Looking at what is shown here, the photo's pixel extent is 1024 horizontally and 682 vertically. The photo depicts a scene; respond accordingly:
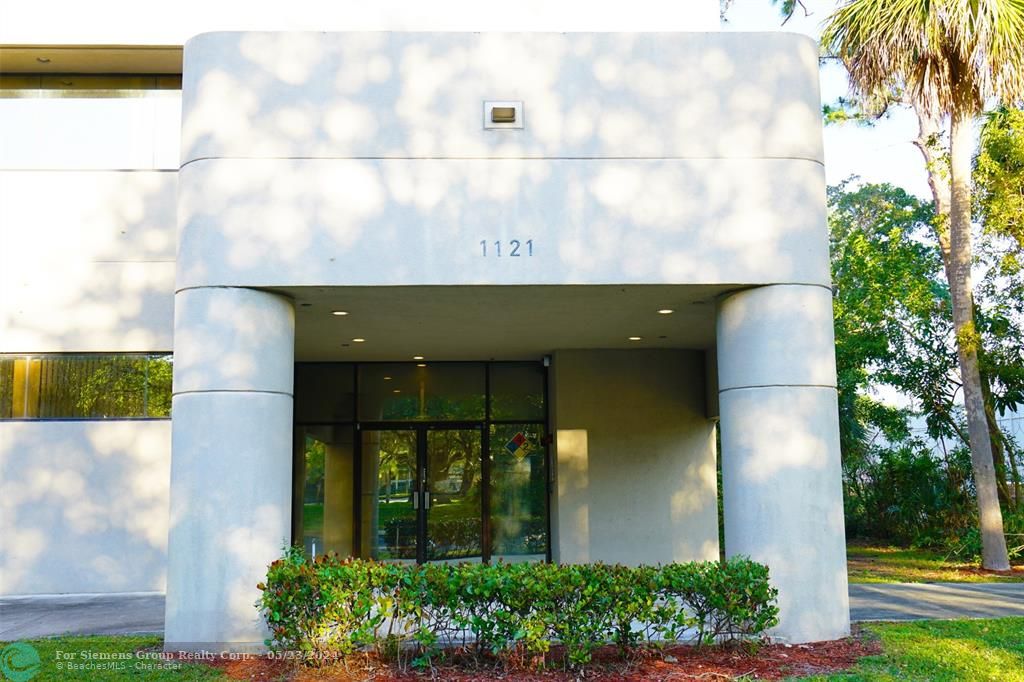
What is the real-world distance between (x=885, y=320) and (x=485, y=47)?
11.7 metres

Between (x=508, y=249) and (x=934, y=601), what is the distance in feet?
22.1

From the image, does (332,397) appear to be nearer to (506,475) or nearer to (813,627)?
(506,475)

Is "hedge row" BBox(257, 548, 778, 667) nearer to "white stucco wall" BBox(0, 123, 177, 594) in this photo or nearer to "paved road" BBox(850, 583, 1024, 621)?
"paved road" BBox(850, 583, 1024, 621)

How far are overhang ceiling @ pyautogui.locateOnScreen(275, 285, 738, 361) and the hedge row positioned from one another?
9.17 feet

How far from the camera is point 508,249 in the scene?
8.84 metres

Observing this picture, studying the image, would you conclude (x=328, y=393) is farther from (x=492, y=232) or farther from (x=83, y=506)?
(x=492, y=232)

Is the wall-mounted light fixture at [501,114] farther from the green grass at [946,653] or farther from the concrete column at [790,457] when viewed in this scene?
the green grass at [946,653]

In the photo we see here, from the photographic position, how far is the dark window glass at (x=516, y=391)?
15031mm

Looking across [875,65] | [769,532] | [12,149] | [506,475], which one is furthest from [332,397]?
[875,65]

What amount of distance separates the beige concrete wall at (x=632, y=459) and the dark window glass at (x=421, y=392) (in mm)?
1500

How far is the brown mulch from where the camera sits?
734cm

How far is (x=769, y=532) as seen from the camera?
8703 millimetres

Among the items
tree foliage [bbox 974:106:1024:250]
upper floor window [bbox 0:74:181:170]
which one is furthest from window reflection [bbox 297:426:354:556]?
tree foliage [bbox 974:106:1024:250]

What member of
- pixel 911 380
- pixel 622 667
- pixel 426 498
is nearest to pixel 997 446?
pixel 911 380
